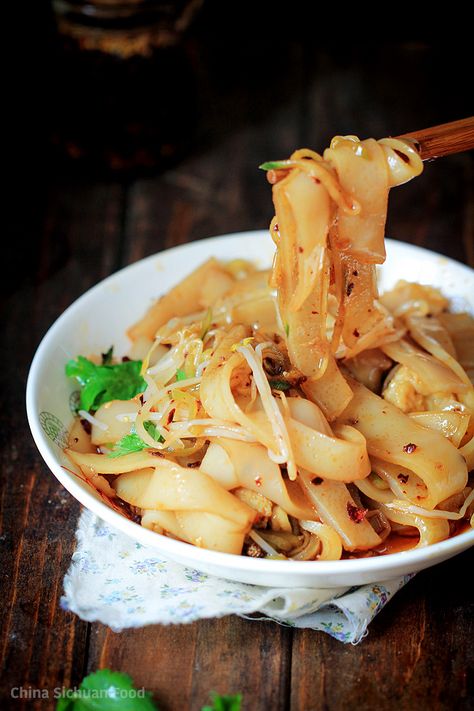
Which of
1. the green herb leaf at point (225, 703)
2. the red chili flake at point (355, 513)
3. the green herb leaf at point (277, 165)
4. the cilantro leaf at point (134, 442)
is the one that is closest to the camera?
the green herb leaf at point (225, 703)

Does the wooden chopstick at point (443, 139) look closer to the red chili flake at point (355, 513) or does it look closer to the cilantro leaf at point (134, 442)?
the red chili flake at point (355, 513)

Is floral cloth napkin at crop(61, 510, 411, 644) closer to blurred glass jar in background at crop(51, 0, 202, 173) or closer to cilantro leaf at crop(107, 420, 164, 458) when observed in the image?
cilantro leaf at crop(107, 420, 164, 458)

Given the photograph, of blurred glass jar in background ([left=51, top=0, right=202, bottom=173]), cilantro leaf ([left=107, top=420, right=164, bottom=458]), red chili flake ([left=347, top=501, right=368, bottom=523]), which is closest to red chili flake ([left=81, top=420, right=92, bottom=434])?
cilantro leaf ([left=107, top=420, right=164, bottom=458])

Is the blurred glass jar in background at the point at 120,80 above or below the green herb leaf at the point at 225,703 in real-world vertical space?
above

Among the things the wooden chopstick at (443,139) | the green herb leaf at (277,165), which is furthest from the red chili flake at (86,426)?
the wooden chopstick at (443,139)

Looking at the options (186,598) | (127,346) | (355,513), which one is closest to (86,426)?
(127,346)
